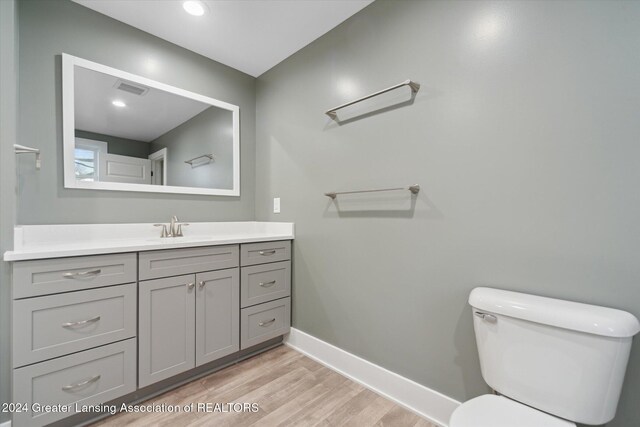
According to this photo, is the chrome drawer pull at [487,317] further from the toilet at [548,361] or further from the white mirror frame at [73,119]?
the white mirror frame at [73,119]

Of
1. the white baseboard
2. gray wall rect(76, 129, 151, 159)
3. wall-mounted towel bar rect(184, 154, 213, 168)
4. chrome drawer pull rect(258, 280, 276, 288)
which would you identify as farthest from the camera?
wall-mounted towel bar rect(184, 154, 213, 168)

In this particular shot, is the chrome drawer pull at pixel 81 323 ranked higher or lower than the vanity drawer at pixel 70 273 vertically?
lower

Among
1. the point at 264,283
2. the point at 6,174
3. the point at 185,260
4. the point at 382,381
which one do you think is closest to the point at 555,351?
the point at 382,381

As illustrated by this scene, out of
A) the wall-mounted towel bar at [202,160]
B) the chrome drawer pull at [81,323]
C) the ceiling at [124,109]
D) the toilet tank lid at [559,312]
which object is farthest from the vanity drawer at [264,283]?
the toilet tank lid at [559,312]

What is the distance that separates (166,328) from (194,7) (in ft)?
6.46

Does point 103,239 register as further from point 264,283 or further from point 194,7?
point 194,7

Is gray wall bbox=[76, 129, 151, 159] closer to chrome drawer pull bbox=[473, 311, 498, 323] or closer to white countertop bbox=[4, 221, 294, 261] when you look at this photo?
white countertop bbox=[4, 221, 294, 261]

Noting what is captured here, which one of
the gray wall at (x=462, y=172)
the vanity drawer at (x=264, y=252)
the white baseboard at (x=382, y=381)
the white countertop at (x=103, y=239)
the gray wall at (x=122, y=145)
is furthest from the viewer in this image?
the vanity drawer at (x=264, y=252)

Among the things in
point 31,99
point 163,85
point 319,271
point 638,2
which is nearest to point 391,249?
point 319,271

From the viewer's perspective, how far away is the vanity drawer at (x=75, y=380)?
3.85ft

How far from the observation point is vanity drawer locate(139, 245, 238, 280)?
150 centimetres

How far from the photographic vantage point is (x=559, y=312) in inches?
36.0

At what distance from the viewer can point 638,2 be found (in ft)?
3.07

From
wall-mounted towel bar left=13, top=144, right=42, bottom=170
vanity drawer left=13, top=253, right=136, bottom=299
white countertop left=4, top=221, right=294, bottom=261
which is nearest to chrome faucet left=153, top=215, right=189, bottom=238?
white countertop left=4, top=221, right=294, bottom=261
